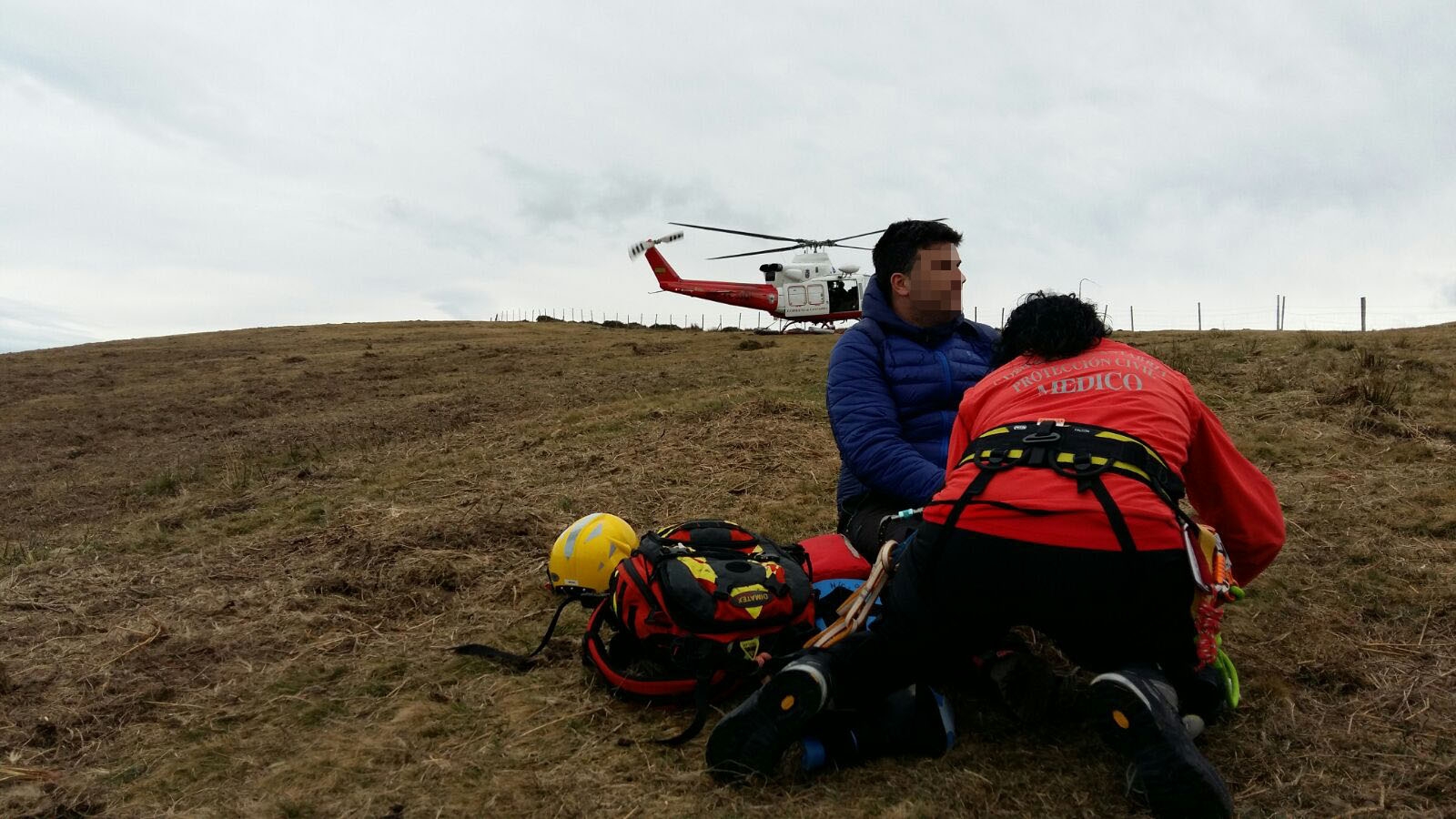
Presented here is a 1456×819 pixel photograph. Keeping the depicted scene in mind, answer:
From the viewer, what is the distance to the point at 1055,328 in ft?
8.27

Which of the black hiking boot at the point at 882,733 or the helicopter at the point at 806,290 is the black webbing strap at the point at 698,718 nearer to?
the black hiking boot at the point at 882,733

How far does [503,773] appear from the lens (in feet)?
8.96

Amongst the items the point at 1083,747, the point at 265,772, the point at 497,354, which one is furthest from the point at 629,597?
the point at 497,354

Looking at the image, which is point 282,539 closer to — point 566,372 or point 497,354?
point 566,372

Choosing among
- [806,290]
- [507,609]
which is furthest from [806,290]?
[507,609]

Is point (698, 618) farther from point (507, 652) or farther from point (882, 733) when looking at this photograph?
point (507, 652)

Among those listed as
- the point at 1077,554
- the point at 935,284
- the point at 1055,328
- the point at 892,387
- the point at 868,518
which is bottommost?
the point at 868,518

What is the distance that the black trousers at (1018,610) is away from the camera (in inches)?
83.6

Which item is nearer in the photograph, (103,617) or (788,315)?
(103,617)

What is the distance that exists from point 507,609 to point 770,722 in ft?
8.29

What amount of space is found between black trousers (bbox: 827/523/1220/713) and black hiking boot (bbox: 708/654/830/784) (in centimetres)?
11

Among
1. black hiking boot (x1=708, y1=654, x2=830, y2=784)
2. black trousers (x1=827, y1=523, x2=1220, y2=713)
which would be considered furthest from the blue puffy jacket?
black hiking boot (x1=708, y1=654, x2=830, y2=784)

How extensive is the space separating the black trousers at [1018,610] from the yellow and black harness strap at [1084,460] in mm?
95

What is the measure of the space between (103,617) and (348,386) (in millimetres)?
10917
